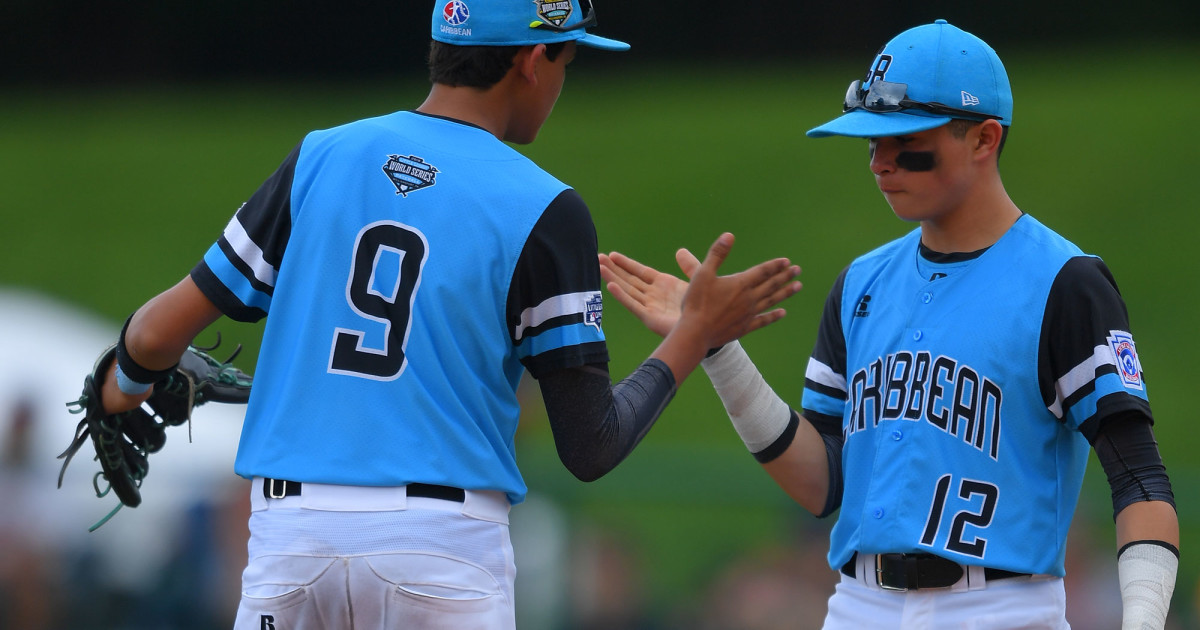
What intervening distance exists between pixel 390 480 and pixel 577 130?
14.1 meters

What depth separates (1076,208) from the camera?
1459 centimetres

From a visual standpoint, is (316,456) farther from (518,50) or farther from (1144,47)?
(1144,47)

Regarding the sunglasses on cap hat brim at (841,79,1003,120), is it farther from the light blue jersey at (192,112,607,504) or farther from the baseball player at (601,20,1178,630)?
the light blue jersey at (192,112,607,504)

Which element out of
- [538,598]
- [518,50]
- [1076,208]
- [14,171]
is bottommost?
[538,598]

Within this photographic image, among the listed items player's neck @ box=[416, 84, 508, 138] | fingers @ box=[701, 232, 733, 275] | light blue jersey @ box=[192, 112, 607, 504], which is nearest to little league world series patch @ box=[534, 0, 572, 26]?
player's neck @ box=[416, 84, 508, 138]

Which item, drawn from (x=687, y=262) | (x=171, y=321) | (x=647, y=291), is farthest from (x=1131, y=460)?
(x=171, y=321)

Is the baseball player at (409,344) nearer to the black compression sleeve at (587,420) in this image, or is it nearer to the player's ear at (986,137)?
the black compression sleeve at (587,420)

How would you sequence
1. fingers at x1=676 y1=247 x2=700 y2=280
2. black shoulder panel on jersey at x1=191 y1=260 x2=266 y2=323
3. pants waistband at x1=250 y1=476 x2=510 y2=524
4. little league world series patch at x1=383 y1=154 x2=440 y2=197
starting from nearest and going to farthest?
pants waistband at x1=250 y1=476 x2=510 y2=524 → little league world series patch at x1=383 y1=154 x2=440 y2=197 → black shoulder panel on jersey at x1=191 y1=260 x2=266 y2=323 → fingers at x1=676 y1=247 x2=700 y2=280

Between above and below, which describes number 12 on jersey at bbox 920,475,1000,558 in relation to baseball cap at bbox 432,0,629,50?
below

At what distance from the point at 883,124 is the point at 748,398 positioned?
2.77 feet

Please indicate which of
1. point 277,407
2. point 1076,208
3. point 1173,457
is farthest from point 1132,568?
point 1076,208

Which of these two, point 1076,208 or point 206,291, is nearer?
point 206,291

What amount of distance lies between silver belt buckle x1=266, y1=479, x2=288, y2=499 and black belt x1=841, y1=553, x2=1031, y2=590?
149 centimetres

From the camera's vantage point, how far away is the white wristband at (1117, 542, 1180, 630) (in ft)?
9.49
